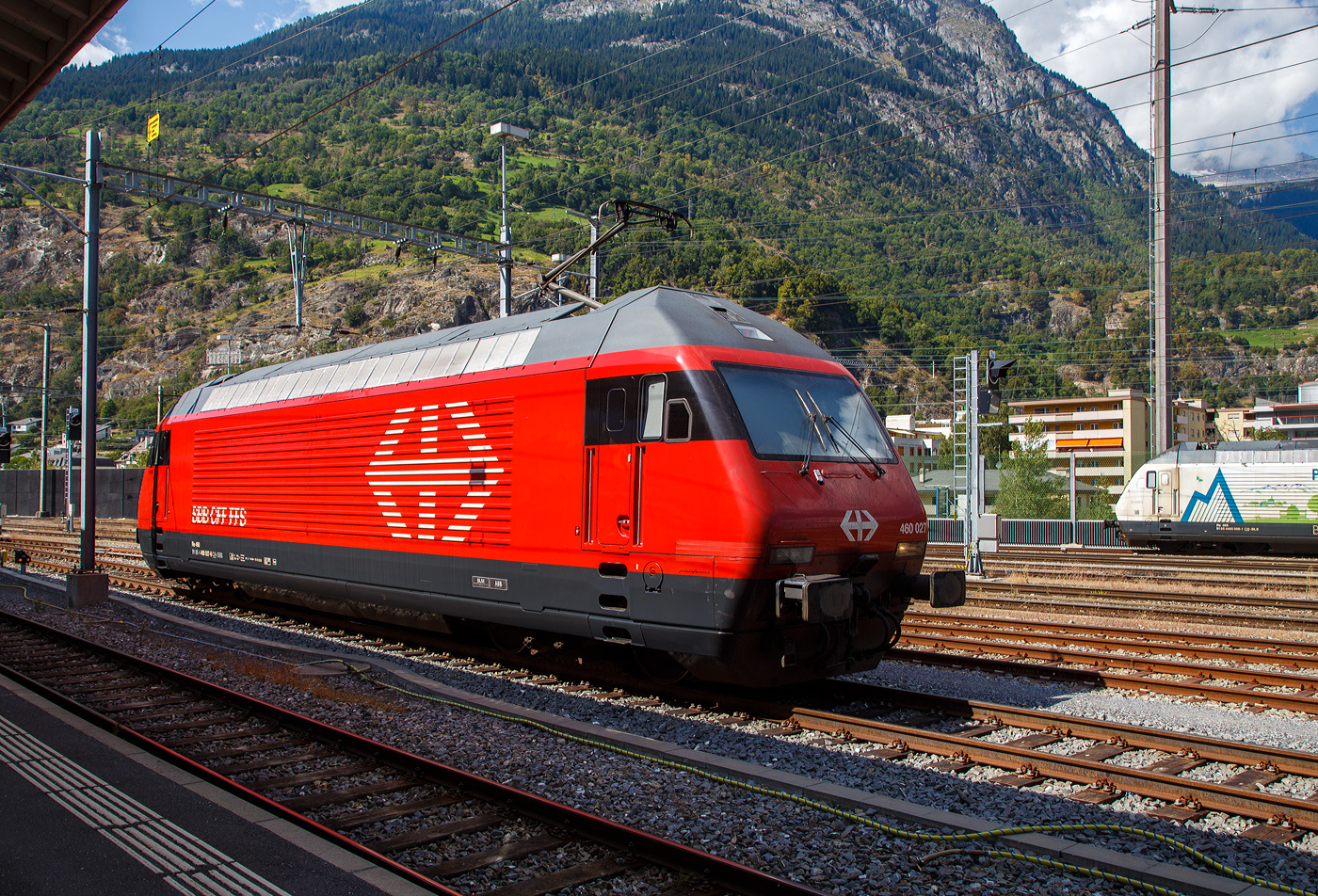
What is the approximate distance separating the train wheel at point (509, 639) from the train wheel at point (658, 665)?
5.03ft

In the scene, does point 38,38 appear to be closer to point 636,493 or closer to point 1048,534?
point 636,493

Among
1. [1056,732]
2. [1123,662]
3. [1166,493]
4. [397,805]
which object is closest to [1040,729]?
[1056,732]

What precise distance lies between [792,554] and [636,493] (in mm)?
1481

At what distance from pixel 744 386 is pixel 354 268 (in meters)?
124

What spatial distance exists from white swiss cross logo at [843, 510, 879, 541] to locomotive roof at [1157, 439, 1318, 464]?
22.1 m

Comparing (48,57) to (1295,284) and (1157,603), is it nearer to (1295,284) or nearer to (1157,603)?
(1157,603)

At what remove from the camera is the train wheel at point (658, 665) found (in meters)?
8.47

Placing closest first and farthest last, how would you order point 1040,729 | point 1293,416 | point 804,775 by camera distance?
point 804,775
point 1040,729
point 1293,416

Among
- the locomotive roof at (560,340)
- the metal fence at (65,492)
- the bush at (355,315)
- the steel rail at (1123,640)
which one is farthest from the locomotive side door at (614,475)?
the bush at (355,315)

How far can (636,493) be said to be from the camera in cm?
797

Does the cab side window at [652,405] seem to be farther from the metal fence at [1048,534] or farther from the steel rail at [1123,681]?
A: the metal fence at [1048,534]

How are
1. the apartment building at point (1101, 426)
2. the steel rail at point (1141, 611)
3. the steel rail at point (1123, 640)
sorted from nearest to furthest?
the steel rail at point (1123, 640)
the steel rail at point (1141, 611)
the apartment building at point (1101, 426)

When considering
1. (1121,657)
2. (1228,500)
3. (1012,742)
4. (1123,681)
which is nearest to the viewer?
(1012,742)

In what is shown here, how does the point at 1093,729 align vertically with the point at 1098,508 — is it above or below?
below
